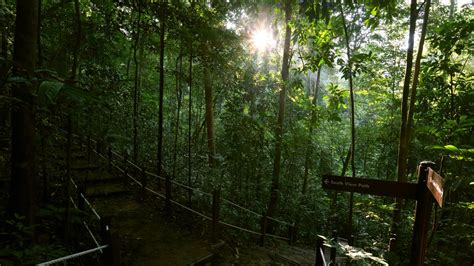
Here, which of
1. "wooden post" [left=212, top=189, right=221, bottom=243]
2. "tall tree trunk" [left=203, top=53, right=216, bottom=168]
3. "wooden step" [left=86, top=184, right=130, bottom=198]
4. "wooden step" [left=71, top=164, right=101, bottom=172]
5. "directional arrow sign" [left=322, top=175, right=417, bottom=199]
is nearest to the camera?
"directional arrow sign" [left=322, top=175, right=417, bottom=199]

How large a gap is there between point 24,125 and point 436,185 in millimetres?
4077

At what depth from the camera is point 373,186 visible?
269 centimetres

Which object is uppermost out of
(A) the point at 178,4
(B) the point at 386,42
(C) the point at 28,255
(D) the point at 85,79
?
(B) the point at 386,42

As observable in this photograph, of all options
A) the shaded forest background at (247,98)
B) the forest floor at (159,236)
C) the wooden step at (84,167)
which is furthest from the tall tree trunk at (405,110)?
the wooden step at (84,167)

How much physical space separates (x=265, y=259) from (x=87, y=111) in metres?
4.77

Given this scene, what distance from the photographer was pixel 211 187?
8.06m

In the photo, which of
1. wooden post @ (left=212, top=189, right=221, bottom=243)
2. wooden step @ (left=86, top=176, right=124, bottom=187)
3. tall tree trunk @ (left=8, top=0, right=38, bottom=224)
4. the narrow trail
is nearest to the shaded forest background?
tall tree trunk @ (left=8, top=0, right=38, bottom=224)

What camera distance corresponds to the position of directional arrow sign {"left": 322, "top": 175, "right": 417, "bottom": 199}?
2.48 meters

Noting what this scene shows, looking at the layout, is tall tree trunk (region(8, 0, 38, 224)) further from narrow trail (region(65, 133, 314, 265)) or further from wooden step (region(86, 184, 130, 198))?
wooden step (region(86, 184, 130, 198))

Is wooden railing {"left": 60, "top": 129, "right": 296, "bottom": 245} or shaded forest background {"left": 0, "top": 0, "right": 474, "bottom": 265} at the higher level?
shaded forest background {"left": 0, "top": 0, "right": 474, "bottom": 265}

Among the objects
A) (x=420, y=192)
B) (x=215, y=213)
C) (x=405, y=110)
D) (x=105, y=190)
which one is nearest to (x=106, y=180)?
(x=105, y=190)

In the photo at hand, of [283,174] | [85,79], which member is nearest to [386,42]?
[283,174]

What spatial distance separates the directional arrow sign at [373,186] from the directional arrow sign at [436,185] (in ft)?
0.63

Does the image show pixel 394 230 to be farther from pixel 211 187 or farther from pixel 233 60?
pixel 233 60
